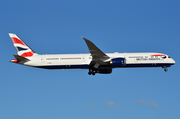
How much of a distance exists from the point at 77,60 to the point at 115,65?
9.95 m

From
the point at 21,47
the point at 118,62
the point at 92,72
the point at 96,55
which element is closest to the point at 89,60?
the point at 96,55

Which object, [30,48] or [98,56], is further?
[30,48]

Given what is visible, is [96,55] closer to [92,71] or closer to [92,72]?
[92,71]

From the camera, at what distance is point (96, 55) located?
7344cm

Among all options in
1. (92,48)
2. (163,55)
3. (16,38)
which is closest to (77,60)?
(92,48)

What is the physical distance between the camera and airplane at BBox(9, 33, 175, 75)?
7569 cm

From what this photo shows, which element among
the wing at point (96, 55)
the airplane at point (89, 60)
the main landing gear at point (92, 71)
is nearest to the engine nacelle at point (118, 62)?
the airplane at point (89, 60)

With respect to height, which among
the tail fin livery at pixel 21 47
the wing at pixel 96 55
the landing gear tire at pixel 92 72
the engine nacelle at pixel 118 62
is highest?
the tail fin livery at pixel 21 47

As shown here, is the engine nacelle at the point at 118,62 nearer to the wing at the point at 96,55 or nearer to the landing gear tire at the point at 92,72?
the wing at the point at 96,55

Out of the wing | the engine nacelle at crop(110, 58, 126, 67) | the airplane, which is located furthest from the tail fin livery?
the engine nacelle at crop(110, 58, 126, 67)

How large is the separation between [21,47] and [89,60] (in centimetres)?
1899

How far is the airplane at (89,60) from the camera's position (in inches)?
2980

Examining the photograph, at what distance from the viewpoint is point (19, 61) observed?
75625mm

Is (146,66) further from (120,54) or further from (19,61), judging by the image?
(19,61)
